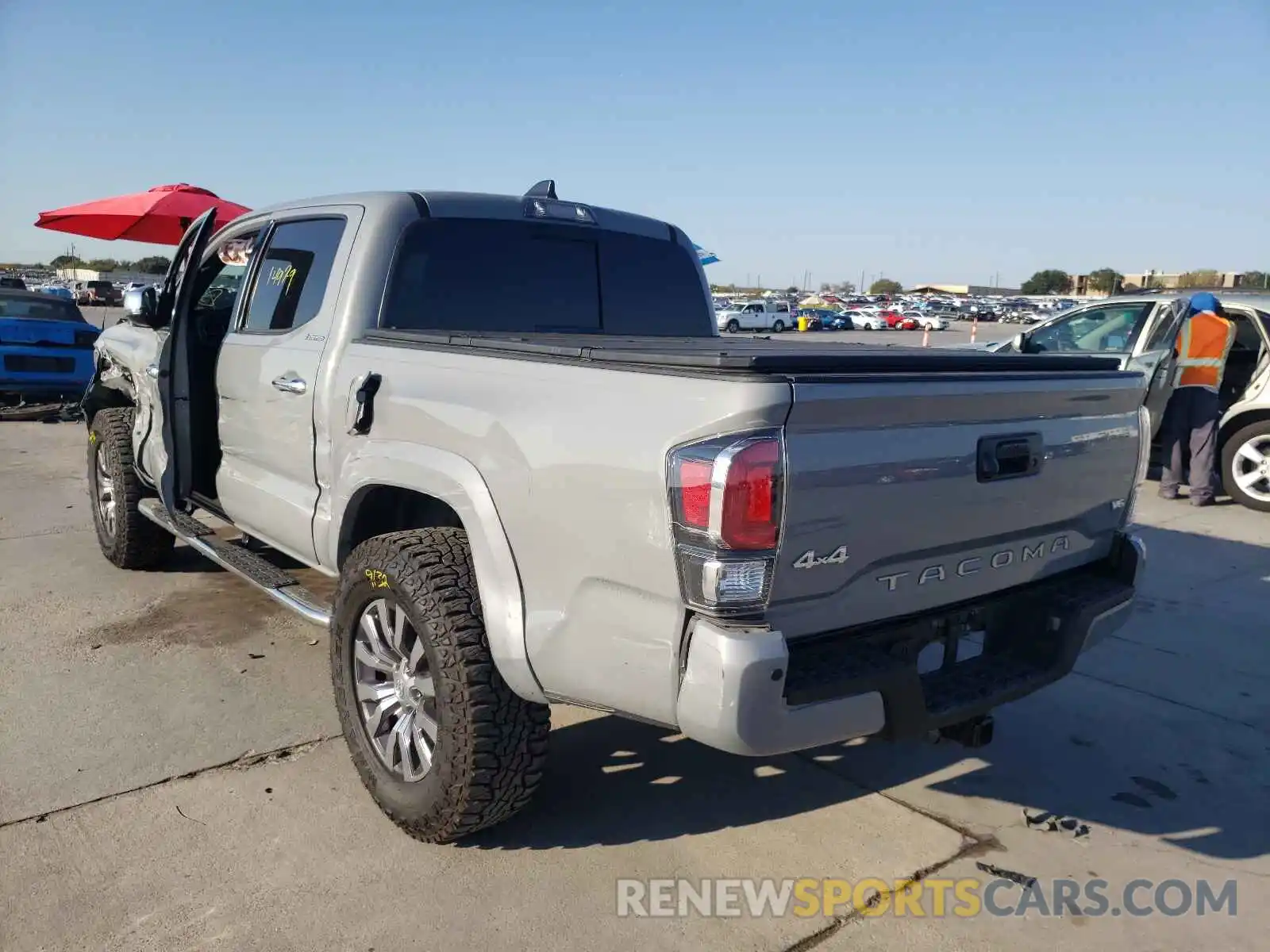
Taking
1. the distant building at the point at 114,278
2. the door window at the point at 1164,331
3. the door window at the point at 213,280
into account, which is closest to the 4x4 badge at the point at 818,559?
the door window at the point at 213,280

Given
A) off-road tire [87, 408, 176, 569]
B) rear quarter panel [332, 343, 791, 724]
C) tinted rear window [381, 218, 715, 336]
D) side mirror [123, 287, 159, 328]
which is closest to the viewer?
rear quarter panel [332, 343, 791, 724]

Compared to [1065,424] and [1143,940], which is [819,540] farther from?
[1143,940]

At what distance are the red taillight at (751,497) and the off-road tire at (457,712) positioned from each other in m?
0.93

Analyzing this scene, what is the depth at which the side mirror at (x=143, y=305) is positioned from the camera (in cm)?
482

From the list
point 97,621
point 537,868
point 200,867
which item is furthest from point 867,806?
point 97,621

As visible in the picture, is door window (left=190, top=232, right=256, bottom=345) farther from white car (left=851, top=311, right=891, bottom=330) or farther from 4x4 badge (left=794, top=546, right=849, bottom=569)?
white car (left=851, top=311, right=891, bottom=330)

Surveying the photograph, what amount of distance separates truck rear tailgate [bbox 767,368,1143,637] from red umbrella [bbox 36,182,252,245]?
10.2 metres

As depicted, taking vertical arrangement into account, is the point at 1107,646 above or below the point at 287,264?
below

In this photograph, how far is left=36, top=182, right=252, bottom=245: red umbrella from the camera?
11086 millimetres

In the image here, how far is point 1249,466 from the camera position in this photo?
828cm

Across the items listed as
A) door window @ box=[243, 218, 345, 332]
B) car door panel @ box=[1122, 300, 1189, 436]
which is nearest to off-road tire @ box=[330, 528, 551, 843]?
door window @ box=[243, 218, 345, 332]

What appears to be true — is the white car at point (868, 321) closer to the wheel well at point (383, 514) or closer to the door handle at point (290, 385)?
the door handle at point (290, 385)

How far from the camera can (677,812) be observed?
316 cm

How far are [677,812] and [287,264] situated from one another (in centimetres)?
267
